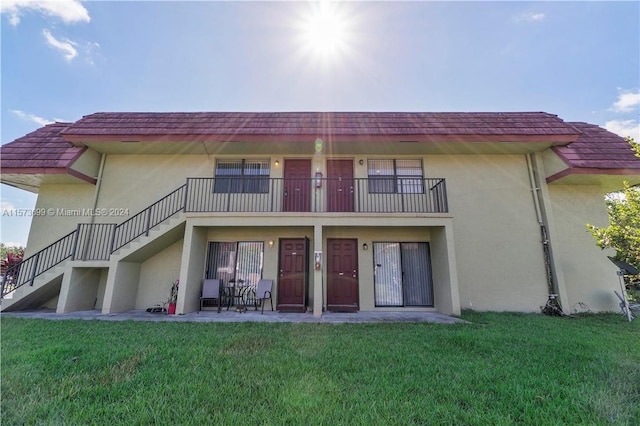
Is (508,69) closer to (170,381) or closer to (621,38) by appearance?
(621,38)

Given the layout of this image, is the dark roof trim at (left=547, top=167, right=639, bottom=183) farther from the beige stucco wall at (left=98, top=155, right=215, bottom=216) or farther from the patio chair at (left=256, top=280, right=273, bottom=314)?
the beige stucco wall at (left=98, top=155, right=215, bottom=216)

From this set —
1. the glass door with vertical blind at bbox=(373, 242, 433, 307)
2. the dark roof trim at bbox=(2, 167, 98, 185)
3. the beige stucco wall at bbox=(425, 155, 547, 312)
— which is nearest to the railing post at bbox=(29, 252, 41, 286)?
the dark roof trim at bbox=(2, 167, 98, 185)

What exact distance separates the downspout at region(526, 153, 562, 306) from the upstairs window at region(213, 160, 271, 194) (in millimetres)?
9062

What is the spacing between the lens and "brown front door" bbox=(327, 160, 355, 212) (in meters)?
9.15

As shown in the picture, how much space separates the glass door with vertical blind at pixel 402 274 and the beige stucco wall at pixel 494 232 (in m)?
1.02

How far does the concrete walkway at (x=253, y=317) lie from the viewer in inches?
264

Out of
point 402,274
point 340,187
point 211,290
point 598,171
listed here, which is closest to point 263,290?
point 211,290

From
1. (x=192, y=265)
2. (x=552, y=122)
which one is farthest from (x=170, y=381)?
(x=552, y=122)

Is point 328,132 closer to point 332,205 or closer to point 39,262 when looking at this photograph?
point 332,205

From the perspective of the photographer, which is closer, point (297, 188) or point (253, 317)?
point (253, 317)

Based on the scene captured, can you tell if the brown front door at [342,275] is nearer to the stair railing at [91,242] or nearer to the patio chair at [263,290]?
the patio chair at [263,290]

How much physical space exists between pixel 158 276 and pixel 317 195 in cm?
582

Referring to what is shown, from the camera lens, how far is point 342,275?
8641 millimetres

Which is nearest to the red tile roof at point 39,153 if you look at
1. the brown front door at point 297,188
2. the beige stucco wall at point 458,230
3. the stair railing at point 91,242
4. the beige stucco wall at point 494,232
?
the beige stucco wall at point 458,230
